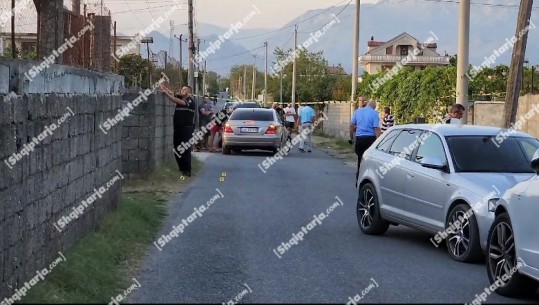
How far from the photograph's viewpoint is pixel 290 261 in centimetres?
945

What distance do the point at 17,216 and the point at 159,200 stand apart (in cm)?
770

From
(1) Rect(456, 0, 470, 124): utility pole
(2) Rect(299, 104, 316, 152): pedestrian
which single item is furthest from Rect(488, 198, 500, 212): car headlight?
(2) Rect(299, 104, 316, 152): pedestrian

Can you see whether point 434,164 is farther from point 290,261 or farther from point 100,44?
point 100,44

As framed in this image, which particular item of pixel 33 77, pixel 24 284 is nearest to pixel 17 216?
pixel 24 284

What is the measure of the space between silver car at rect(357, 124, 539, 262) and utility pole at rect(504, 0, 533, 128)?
7246mm

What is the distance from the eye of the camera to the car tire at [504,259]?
7.57 meters

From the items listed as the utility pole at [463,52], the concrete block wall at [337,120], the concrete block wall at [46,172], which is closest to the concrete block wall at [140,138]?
the concrete block wall at [46,172]

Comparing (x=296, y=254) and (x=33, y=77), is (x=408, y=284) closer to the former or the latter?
(x=296, y=254)

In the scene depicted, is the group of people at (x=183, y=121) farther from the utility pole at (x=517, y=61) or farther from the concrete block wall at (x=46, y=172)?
the utility pole at (x=517, y=61)

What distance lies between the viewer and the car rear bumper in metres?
27.8

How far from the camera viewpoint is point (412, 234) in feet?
38.6

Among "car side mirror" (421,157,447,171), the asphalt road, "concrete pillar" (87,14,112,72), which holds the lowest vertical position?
the asphalt road

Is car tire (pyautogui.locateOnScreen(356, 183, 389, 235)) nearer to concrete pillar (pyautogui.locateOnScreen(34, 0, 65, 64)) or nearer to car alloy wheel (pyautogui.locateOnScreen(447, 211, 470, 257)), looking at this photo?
car alloy wheel (pyautogui.locateOnScreen(447, 211, 470, 257))

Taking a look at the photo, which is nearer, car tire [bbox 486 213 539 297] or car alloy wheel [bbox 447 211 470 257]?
car tire [bbox 486 213 539 297]
